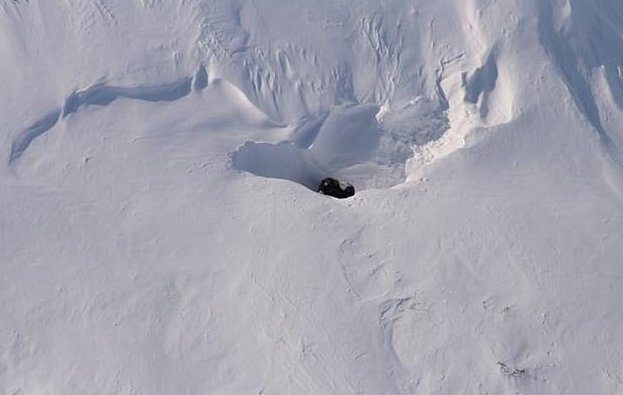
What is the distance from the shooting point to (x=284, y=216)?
4516 millimetres

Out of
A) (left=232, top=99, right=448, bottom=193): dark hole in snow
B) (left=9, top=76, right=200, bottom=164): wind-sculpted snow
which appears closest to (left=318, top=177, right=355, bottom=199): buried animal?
(left=232, top=99, right=448, bottom=193): dark hole in snow

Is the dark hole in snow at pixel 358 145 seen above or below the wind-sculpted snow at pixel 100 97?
below

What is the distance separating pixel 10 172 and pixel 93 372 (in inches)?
61.3

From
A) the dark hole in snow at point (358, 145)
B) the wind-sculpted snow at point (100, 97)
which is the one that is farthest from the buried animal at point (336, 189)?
the wind-sculpted snow at point (100, 97)

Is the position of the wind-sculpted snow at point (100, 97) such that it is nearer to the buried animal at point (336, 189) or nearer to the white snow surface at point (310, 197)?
the white snow surface at point (310, 197)

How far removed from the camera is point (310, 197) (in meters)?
4.61

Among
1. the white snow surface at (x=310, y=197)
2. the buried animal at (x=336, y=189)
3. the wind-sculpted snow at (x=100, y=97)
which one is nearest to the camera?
the white snow surface at (x=310, y=197)

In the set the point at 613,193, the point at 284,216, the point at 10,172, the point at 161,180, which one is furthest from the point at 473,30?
the point at 10,172

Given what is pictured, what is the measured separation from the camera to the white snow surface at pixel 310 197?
4.12m

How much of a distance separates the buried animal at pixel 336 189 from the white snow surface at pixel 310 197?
0.10m

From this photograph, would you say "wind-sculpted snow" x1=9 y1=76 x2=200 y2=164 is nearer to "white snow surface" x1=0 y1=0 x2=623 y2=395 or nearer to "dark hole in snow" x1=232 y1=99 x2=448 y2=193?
"white snow surface" x1=0 y1=0 x2=623 y2=395

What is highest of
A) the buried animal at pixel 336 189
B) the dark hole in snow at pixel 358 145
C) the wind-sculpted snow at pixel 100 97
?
the wind-sculpted snow at pixel 100 97

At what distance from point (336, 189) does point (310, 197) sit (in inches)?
11.3

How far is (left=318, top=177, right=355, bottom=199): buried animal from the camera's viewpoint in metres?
4.81
